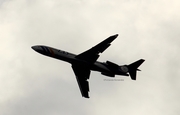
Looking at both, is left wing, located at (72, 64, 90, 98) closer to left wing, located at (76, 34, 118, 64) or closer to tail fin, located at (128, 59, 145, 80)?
left wing, located at (76, 34, 118, 64)

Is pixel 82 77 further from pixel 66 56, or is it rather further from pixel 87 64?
pixel 66 56

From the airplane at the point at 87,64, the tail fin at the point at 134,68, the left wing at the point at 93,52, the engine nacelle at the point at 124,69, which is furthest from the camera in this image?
the tail fin at the point at 134,68

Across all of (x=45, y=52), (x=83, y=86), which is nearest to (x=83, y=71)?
(x=83, y=86)

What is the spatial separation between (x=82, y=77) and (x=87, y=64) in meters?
7.57

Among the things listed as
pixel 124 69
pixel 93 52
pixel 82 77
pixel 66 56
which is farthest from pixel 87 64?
pixel 124 69


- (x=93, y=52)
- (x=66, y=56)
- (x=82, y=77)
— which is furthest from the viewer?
(x=82, y=77)

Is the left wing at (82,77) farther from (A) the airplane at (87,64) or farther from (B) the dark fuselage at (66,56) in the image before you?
(B) the dark fuselage at (66,56)

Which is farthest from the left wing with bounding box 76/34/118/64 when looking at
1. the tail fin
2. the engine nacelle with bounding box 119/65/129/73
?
the tail fin

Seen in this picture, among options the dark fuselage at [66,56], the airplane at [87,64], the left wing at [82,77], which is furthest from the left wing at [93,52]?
the left wing at [82,77]

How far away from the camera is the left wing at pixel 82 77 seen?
8512 centimetres

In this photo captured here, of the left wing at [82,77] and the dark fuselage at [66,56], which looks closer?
the dark fuselage at [66,56]

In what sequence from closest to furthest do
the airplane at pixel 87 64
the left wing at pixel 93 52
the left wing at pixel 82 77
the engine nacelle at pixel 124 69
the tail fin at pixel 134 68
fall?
the left wing at pixel 93 52 < the airplane at pixel 87 64 < the engine nacelle at pixel 124 69 < the left wing at pixel 82 77 < the tail fin at pixel 134 68

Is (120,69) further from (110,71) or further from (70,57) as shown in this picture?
(70,57)

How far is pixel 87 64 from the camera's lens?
81.8 meters
